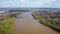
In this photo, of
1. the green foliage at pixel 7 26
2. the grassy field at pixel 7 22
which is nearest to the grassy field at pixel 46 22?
the grassy field at pixel 7 22

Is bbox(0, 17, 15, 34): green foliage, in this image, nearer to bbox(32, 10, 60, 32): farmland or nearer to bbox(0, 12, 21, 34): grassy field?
bbox(0, 12, 21, 34): grassy field

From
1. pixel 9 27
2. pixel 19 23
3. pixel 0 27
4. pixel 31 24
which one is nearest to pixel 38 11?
pixel 31 24

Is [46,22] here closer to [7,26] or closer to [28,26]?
[28,26]

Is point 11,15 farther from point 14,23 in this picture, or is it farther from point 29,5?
point 29,5

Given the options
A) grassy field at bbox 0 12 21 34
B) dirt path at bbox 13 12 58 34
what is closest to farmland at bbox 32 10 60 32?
dirt path at bbox 13 12 58 34

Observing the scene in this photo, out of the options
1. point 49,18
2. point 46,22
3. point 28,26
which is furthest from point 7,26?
point 49,18

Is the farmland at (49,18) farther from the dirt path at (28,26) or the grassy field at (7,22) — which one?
the grassy field at (7,22)
